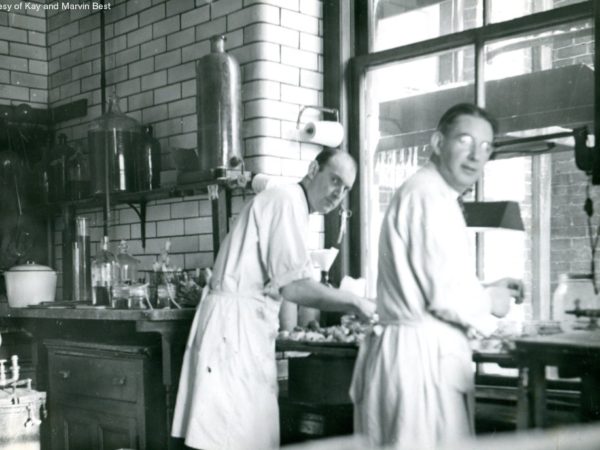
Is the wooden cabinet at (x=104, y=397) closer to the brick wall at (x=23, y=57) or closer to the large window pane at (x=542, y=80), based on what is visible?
the large window pane at (x=542, y=80)

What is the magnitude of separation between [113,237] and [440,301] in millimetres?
3060

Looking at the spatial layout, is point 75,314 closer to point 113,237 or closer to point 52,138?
point 113,237

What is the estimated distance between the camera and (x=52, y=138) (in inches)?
213

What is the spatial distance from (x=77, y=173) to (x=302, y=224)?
231 cm

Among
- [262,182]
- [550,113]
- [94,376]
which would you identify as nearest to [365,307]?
[262,182]

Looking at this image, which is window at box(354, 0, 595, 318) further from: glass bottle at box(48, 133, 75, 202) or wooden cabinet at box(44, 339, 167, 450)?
glass bottle at box(48, 133, 75, 202)

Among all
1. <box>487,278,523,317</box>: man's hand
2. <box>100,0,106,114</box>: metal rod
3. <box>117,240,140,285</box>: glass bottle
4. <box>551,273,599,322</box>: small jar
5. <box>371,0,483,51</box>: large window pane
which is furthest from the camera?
<box>100,0,106,114</box>: metal rod

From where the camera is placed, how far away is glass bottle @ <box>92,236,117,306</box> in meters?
4.01

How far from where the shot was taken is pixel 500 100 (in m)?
3.54

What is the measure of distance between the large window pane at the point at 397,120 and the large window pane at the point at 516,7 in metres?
0.23

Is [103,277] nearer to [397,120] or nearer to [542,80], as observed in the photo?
[397,120]

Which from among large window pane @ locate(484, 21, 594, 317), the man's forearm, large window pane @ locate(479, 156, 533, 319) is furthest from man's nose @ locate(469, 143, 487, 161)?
large window pane @ locate(479, 156, 533, 319)

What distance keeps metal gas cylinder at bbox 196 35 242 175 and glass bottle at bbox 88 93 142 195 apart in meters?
0.70

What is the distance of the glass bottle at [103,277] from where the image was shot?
4.01 metres
